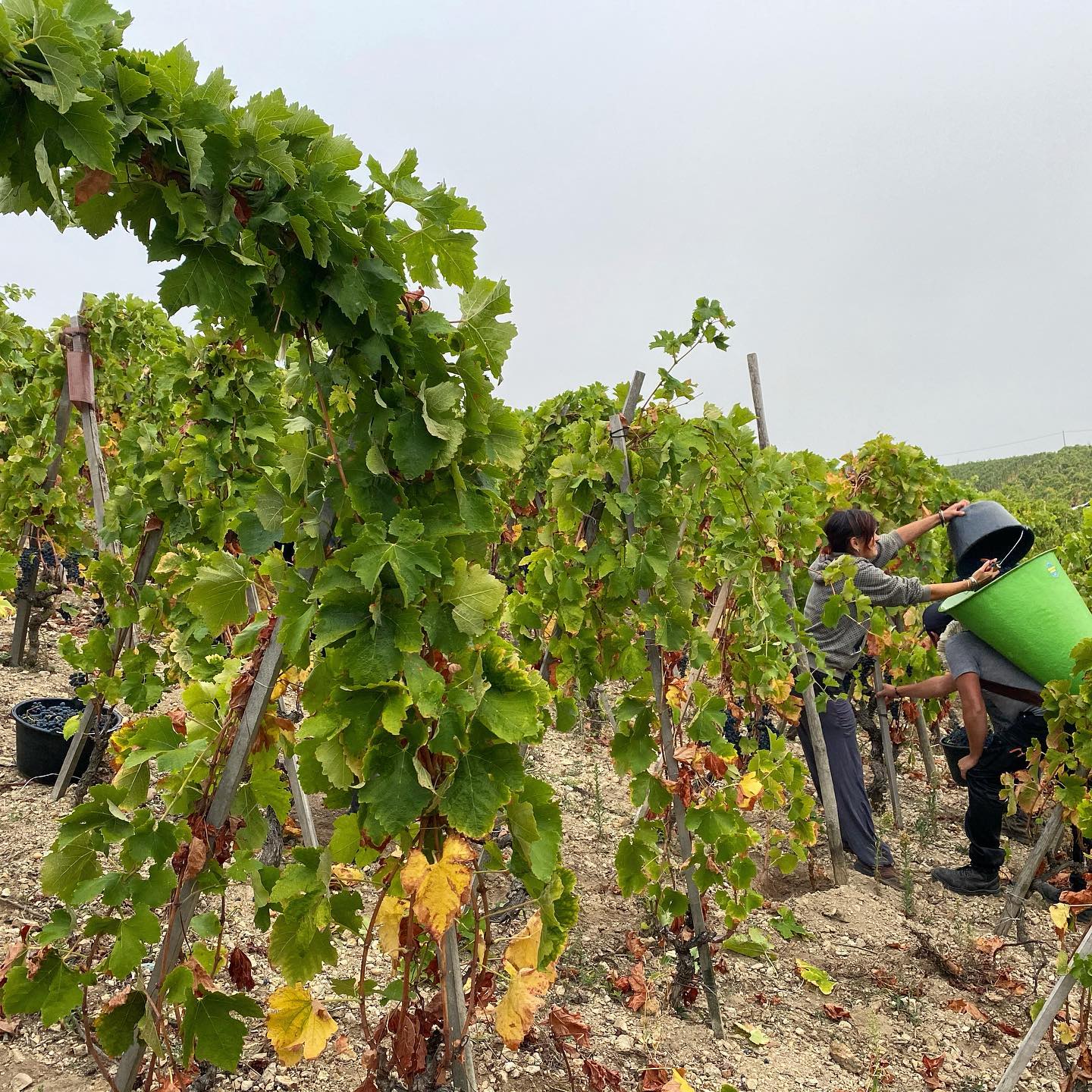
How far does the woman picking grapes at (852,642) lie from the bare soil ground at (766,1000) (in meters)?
0.21

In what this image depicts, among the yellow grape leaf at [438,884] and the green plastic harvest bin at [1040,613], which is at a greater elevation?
the green plastic harvest bin at [1040,613]

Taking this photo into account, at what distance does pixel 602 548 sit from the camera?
282cm

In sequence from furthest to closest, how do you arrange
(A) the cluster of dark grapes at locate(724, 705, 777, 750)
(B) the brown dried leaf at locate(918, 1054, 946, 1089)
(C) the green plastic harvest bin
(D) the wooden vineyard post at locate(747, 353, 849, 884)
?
(A) the cluster of dark grapes at locate(724, 705, 777, 750)
(D) the wooden vineyard post at locate(747, 353, 849, 884)
(C) the green plastic harvest bin
(B) the brown dried leaf at locate(918, 1054, 946, 1089)

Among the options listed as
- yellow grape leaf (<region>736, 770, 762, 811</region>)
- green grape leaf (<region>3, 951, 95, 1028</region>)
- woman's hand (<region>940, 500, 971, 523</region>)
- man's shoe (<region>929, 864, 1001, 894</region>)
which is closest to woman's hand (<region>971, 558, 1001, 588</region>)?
woman's hand (<region>940, 500, 971, 523</region>)

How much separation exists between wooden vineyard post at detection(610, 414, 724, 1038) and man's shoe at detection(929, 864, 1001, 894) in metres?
1.86

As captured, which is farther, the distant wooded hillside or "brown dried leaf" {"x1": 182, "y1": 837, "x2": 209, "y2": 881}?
the distant wooded hillside

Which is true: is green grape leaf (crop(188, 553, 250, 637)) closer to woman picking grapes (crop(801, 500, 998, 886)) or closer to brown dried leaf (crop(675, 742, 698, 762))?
brown dried leaf (crop(675, 742, 698, 762))

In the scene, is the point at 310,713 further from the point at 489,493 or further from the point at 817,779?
the point at 817,779

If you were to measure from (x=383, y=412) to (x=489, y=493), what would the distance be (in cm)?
29

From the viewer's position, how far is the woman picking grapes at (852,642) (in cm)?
399

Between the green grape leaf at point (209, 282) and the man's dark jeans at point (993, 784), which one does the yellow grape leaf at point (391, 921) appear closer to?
the green grape leaf at point (209, 282)

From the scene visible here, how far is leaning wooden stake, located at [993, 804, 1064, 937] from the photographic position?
10.4 ft

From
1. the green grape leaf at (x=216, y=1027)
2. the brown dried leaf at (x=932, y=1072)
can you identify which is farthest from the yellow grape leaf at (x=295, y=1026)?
the brown dried leaf at (x=932, y=1072)

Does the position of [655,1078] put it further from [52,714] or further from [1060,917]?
[52,714]
